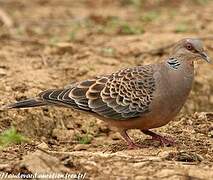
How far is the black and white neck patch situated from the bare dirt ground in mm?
729

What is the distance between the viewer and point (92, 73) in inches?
340

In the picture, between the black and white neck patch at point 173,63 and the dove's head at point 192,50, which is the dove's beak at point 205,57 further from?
the black and white neck patch at point 173,63

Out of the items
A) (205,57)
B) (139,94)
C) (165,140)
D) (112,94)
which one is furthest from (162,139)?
(205,57)

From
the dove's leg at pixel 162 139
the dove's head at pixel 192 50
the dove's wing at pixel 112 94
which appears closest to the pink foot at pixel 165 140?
the dove's leg at pixel 162 139

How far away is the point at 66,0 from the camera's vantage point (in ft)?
44.4

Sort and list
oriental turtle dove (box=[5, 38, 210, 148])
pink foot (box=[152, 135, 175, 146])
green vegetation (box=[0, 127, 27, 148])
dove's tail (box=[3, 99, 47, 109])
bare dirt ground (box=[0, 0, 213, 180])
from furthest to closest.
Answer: dove's tail (box=[3, 99, 47, 109]), pink foot (box=[152, 135, 175, 146]), oriental turtle dove (box=[5, 38, 210, 148]), green vegetation (box=[0, 127, 27, 148]), bare dirt ground (box=[0, 0, 213, 180])

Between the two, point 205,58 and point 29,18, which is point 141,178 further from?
point 29,18

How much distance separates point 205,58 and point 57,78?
248 cm

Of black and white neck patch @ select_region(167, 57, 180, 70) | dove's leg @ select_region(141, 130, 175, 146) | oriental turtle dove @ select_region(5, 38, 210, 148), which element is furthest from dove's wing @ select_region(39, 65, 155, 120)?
dove's leg @ select_region(141, 130, 175, 146)

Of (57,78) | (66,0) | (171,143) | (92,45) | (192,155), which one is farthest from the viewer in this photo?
(66,0)

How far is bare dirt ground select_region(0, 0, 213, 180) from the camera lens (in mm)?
5332

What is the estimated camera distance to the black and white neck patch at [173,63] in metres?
6.43

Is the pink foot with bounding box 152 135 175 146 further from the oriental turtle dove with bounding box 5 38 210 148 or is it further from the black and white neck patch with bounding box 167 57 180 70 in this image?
the black and white neck patch with bounding box 167 57 180 70

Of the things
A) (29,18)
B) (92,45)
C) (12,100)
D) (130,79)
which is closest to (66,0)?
(29,18)
